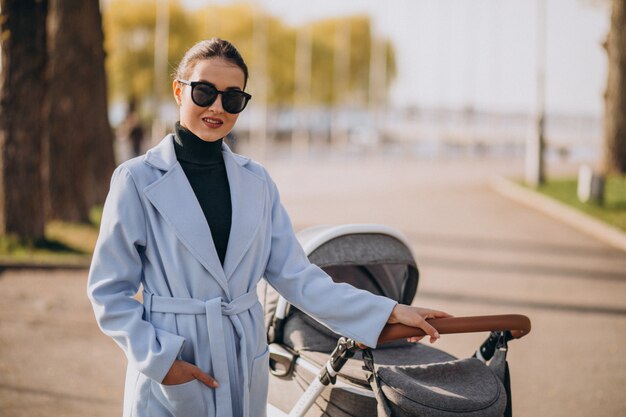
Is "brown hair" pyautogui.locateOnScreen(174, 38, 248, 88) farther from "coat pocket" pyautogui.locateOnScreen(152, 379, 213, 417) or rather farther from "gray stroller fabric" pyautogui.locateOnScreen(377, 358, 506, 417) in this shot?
"gray stroller fabric" pyautogui.locateOnScreen(377, 358, 506, 417)

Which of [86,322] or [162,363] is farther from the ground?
[162,363]

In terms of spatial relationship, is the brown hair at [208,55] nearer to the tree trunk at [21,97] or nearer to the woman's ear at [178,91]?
the woman's ear at [178,91]

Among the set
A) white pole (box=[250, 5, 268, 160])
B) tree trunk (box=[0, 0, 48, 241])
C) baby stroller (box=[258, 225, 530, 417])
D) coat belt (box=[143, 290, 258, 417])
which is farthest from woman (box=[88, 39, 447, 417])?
white pole (box=[250, 5, 268, 160])

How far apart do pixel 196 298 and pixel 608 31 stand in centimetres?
2060

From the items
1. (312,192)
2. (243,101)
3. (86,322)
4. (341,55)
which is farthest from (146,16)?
(243,101)

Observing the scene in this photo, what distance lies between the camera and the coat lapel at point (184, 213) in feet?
8.13

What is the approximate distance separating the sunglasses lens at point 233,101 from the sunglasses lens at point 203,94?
4cm

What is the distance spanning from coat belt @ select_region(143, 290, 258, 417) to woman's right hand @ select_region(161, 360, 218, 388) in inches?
2.9

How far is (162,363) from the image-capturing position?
2.37m

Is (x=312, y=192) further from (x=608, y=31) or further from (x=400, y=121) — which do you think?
(x=400, y=121)

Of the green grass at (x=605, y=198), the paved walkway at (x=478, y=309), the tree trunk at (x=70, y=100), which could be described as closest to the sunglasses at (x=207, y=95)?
the paved walkway at (x=478, y=309)

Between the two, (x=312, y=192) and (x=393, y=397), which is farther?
(x=312, y=192)

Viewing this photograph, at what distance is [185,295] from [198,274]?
0.28 ft

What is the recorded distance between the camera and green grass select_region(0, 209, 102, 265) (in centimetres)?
957
